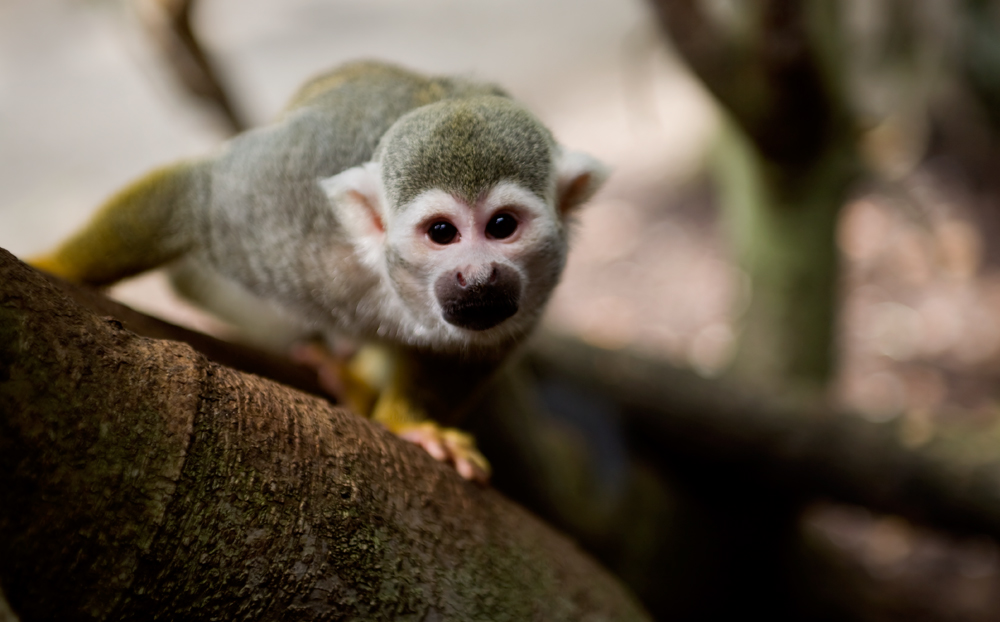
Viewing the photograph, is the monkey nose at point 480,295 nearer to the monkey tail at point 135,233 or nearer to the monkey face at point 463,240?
the monkey face at point 463,240

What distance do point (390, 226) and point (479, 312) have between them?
1.14 ft

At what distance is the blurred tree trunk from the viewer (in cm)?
316

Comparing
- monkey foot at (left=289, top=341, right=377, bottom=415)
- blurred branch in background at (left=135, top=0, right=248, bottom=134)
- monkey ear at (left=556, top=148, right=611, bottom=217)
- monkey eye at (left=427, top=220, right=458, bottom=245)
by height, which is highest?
blurred branch in background at (left=135, top=0, right=248, bottom=134)

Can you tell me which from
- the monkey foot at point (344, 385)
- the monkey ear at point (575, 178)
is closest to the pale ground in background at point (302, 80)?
the monkey foot at point (344, 385)

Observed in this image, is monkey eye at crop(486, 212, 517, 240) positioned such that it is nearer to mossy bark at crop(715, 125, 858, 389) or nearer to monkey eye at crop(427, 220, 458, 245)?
monkey eye at crop(427, 220, 458, 245)

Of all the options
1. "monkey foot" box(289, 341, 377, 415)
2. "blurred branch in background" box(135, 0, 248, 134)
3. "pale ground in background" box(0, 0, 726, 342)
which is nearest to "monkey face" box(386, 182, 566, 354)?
"monkey foot" box(289, 341, 377, 415)

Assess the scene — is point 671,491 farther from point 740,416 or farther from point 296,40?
point 296,40

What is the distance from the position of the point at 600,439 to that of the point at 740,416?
0.74 metres

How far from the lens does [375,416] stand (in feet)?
7.95

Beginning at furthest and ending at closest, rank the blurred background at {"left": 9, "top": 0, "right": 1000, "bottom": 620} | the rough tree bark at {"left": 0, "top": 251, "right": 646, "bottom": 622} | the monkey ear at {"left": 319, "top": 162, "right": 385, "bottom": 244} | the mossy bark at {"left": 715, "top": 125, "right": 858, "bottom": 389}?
the mossy bark at {"left": 715, "top": 125, "right": 858, "bottom": 389} → the blurred background at {"left": 9, "top": 0, "right": 1000, "bottom": 620} → the monkey ear at {"left": 319, "top": 162, "right": 385, "bottom": 244} → the rough tree bark at {"left": 0, "top": 251, "right": 646, "bottom": 622}

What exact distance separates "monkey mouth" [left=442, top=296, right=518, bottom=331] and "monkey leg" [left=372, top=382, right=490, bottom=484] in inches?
13.0

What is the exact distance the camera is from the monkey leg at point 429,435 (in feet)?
6.06

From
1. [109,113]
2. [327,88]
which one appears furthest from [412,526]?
[109,113]

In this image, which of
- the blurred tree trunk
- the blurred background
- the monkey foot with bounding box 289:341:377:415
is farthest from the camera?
the blurred background
